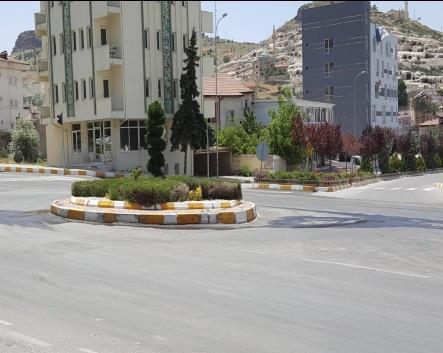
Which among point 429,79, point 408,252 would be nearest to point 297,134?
point 408,252

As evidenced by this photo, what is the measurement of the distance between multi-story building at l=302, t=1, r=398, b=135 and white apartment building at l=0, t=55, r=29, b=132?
3994 cm

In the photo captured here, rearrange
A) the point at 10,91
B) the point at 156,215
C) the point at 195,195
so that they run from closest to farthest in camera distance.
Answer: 1. the point at 156,215
2. the point at 195,195
3. the point at 10,91

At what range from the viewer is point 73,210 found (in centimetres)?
1597

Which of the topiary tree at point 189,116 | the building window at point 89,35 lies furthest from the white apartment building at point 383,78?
the building window at point 89,35

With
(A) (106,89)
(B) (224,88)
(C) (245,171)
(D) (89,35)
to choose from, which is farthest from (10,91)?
(C) (245,171)

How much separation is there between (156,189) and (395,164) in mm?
44238

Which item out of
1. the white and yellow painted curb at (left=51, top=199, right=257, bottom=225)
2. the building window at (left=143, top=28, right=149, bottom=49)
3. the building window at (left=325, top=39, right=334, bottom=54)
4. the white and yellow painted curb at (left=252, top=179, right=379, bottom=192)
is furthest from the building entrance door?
the building window at (left=325, top=39, right=334, bottom=54)

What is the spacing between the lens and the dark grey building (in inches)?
3068

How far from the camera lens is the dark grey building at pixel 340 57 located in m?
77.9

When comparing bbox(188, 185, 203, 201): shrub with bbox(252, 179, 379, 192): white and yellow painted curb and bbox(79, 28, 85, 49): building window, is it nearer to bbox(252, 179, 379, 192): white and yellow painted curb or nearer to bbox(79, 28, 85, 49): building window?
bbox(252, 179, 379, 192): white and yellow painted curb

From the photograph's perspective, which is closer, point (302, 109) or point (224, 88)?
point (224, 88)

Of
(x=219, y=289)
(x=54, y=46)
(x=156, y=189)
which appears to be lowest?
(x=219, y=289)

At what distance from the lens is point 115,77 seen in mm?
42219

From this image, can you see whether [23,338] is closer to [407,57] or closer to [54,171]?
[54,171]
